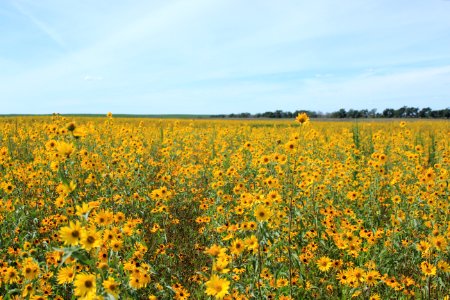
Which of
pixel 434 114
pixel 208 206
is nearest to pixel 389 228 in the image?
pixel 208 206

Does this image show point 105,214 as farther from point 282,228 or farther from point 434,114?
point 434,114

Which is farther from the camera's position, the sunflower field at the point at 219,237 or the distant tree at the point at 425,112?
the distant tree at the point at 425,112

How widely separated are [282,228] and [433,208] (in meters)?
1.87

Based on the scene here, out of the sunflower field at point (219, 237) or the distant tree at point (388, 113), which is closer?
the sunflower field at point (219, 237)

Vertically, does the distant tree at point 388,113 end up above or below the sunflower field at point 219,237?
above

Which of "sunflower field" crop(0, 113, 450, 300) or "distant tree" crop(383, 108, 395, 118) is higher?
"distant tree" crop(383, 108, 395, 118)

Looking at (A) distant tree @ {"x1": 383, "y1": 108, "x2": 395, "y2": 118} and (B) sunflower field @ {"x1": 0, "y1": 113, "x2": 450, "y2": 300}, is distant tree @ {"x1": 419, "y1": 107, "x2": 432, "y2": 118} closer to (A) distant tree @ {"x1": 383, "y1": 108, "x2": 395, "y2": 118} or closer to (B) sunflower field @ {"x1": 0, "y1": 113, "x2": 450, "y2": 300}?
(A) distant tree @ {"x1": 383, "y1": 108, "x2": 395, "y2": 118}

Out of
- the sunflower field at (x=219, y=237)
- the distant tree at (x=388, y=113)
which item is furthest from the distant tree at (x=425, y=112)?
the sunflower field at (x=219, y=237)

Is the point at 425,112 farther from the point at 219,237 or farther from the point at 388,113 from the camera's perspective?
the point at 219,237

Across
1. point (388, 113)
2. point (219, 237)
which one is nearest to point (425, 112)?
A: point (388, 113)

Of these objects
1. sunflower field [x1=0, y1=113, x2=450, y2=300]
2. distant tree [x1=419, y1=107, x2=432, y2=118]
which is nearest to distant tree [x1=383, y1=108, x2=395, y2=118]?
distant tree [x1=419, y1=107, x2=432, y2=118]

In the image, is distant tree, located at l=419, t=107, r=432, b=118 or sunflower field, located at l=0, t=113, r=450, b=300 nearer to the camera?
sunflower field, located at l=0, t=113, r=450, b=300

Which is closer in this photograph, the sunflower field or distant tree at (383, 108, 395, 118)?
the sunflower field

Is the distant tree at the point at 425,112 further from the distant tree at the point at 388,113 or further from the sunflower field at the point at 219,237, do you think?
the sunflower field at the point at 219,237
